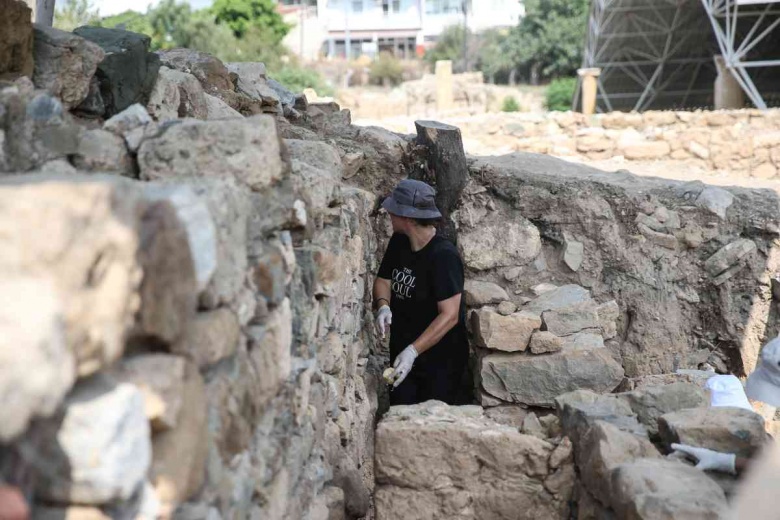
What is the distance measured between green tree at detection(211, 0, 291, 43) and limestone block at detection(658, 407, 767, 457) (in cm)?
2973

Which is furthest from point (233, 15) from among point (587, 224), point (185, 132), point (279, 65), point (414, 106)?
point (185, 132)

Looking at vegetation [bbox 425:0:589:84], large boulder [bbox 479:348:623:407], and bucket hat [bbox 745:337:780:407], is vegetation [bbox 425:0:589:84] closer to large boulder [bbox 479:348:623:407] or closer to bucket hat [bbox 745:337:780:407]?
large boulder [bbox 479:348:623:407]

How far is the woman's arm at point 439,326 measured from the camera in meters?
5.02

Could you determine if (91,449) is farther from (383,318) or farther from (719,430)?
(383,318)

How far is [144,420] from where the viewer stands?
162 cm

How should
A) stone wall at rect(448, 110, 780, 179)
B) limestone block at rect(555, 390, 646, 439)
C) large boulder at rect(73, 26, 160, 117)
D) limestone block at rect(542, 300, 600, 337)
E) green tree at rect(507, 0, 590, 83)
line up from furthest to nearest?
1. green tree at rect(507, 0, 590, 83)
2. stone wall at rect(448, 110, 780, 179)
3. limestone block at rect(542, 300, 600, 337)
4. limestone block at rect(555, 390, 646, 439)
5. large boulder at rect(73, 26, 160, 117)

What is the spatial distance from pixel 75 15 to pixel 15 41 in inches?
583

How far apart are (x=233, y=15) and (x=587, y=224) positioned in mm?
28696

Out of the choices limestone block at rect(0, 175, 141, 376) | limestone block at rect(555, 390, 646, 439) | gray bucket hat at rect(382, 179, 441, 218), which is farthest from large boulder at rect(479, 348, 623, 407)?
limestone block at rect(0, 175, 141, 376)

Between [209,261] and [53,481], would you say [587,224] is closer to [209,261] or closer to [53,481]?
[209,261]

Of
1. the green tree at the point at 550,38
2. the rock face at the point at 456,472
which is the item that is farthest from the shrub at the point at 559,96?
the rock face at the point at 456,472

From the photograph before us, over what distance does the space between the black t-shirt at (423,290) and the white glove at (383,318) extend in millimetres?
129

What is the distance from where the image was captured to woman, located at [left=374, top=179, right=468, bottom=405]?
5043mm

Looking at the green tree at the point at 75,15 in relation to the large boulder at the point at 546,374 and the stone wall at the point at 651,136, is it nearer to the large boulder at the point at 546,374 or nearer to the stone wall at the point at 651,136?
the stone wall at the point at 651,136
